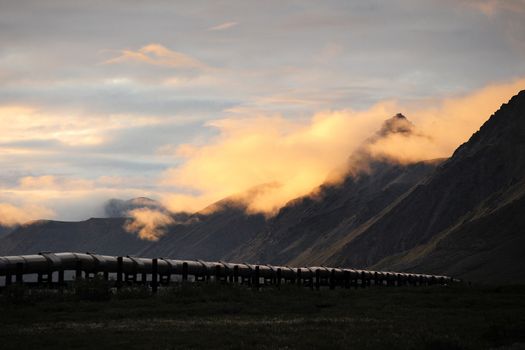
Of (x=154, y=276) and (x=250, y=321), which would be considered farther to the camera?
(x=154, y=276)

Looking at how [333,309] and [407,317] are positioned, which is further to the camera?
[333,309]

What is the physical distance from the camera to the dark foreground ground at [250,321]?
21312mm

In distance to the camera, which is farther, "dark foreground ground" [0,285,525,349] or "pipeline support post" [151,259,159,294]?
"pipeline support post" [151,259,159,294]

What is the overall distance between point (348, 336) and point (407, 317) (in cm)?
679

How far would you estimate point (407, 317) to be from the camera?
2892 cm

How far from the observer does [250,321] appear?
2673 cm

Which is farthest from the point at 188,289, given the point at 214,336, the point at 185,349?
the point at 185,349

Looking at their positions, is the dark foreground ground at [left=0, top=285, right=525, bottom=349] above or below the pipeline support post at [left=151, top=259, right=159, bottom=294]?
below

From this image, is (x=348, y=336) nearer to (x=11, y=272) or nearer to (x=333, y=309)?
(x=333, y=309)

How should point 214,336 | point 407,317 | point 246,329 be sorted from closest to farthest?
1. point 214,336
2. point 246,329
3. point 407,317

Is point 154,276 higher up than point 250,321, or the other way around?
point 154,276

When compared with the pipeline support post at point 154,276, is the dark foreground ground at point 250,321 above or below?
below

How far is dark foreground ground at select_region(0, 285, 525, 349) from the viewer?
69.9ft

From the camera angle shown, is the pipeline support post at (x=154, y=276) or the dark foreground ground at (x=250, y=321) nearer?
the dark foreground ground at (x=250, y=321)
